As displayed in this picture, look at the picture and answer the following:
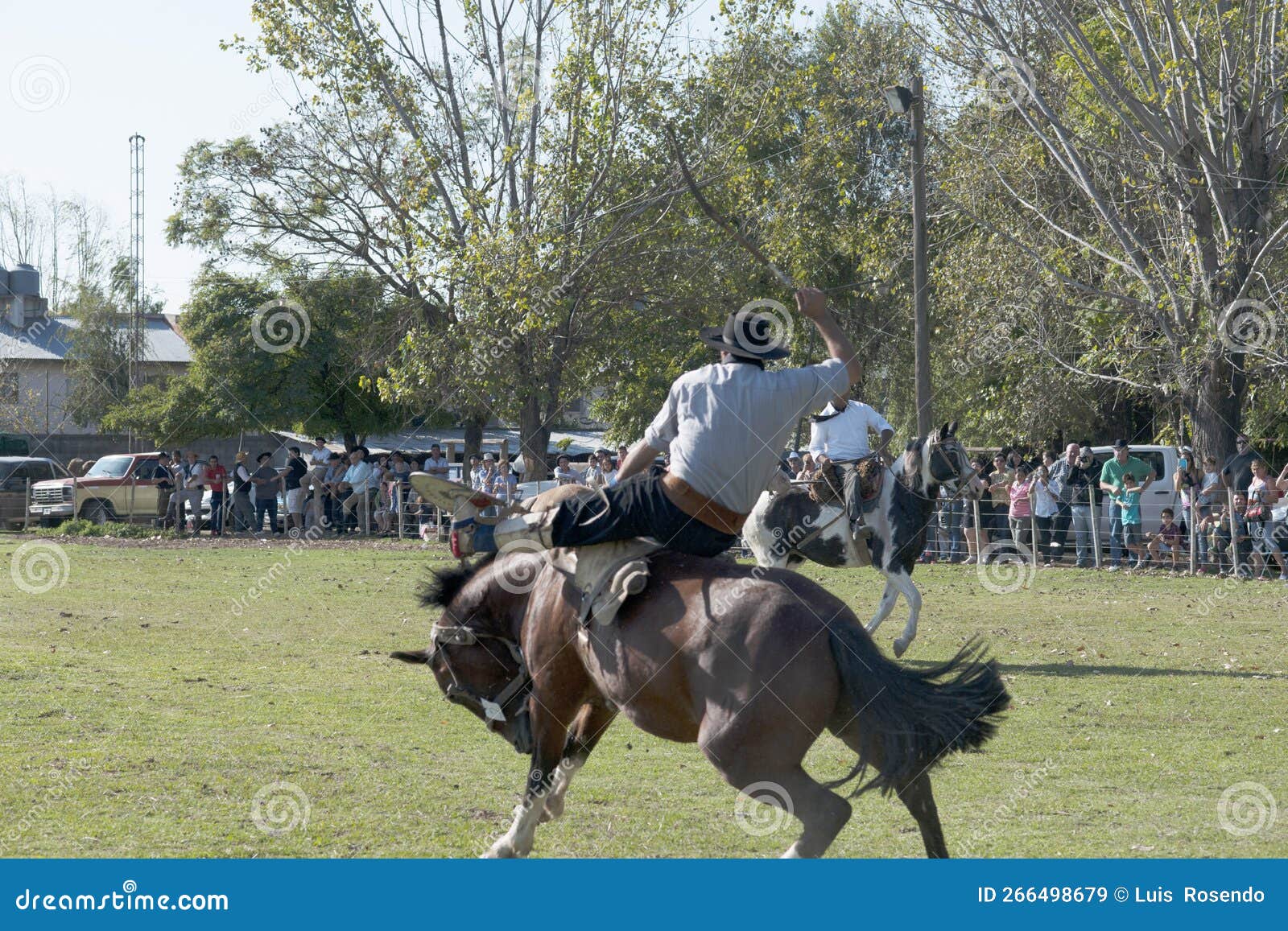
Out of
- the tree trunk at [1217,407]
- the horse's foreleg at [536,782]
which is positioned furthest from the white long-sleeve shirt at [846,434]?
the tree trunk at [1217,407]

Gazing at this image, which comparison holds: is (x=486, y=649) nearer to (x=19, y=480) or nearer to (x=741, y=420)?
(x=741, y=420)

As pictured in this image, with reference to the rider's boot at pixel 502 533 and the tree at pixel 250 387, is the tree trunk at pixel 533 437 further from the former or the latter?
the rider's boot at pixel 502 533

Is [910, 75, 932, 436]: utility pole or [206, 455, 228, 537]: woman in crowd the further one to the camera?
[206, 455, 228, 537]: woman in crowd

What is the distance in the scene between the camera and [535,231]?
27266 millimetres

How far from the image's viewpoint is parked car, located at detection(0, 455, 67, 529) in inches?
1323

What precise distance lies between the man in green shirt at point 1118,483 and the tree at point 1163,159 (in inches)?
57.7

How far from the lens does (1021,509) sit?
22.5 m

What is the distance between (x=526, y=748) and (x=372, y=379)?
121 feet

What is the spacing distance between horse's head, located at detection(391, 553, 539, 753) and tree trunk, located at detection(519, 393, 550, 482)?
21.5m

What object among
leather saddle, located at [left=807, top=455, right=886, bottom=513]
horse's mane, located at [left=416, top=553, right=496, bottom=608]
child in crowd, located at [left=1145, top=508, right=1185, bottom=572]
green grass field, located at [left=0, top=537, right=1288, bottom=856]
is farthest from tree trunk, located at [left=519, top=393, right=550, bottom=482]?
horse's mane, located at [left=416, top=553, right=496, bottom=608]

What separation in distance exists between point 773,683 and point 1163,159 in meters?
19.2

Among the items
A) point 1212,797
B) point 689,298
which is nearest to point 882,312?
point 689,298

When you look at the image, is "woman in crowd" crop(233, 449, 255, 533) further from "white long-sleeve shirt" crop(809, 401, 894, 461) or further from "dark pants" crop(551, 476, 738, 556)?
"dark pants" crop(551, 476, 738, 556)

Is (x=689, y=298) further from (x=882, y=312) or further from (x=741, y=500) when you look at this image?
(x=741, y=500)
